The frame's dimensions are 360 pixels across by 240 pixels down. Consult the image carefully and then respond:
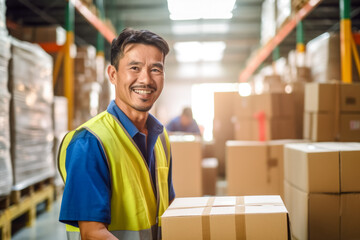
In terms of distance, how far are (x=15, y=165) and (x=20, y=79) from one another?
935 millimetres

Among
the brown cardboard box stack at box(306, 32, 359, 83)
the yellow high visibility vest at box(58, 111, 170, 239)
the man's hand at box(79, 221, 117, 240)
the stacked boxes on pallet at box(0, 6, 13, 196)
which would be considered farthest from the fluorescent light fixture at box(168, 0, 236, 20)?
the man's hand at box(79, 221, 117, 240)

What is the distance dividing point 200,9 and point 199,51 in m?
5.47

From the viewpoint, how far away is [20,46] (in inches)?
150

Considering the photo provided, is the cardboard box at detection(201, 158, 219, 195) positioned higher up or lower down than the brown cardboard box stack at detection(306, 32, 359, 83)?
lower down

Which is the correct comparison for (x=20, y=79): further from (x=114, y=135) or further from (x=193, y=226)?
(x=193, y=226)

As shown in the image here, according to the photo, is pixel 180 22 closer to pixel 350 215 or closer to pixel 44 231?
pixel 44 231

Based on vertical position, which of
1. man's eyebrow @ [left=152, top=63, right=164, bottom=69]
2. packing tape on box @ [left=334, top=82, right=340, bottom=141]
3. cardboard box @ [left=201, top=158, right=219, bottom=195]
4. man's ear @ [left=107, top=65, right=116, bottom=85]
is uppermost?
man's eyebrow @ [left=152, top=63, right=164, bottom=69]

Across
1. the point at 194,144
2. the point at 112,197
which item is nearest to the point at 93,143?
the point at 112,197

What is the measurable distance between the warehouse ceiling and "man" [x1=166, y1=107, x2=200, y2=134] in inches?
131

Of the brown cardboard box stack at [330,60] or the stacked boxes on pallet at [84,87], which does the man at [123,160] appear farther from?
the stacked boxes on pallet at [84,87]

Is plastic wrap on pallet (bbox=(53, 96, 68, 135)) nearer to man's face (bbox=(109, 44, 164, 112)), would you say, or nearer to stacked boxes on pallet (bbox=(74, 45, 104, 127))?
stacked boxes on pallet (bbox=(74, 45, 104, 127))

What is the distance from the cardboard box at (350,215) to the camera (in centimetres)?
192

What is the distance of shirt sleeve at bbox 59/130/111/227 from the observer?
1218mm

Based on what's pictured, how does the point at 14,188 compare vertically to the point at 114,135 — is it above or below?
below
